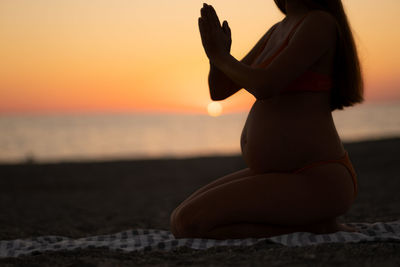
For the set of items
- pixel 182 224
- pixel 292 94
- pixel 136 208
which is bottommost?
pixel 136 208

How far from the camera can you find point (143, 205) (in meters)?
6.25

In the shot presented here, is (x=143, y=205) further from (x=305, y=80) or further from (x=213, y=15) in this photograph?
(x=305, y=80)

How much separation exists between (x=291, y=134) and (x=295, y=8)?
0.82 metres

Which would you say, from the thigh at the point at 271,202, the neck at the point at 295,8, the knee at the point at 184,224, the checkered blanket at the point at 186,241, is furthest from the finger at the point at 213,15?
the checkered blanket at the point at 186,241

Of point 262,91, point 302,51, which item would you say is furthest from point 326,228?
point 302,51

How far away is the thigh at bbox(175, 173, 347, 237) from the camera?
2.45 metres

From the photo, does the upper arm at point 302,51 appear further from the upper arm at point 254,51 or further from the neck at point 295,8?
the upper arm at point 254,51

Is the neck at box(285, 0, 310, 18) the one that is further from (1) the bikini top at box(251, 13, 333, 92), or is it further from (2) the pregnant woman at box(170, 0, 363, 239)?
(1) the bikini top at box(251, 13, 333, 92)

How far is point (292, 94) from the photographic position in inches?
99.5

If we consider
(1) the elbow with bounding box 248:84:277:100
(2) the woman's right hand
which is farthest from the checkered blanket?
(2) the woman's right hand

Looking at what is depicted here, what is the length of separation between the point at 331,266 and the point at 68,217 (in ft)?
12.9

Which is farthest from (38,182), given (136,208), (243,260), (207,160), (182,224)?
(243,260)

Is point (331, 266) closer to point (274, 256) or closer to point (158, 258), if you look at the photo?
point (274, 256)

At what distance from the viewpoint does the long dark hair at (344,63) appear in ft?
8.46
